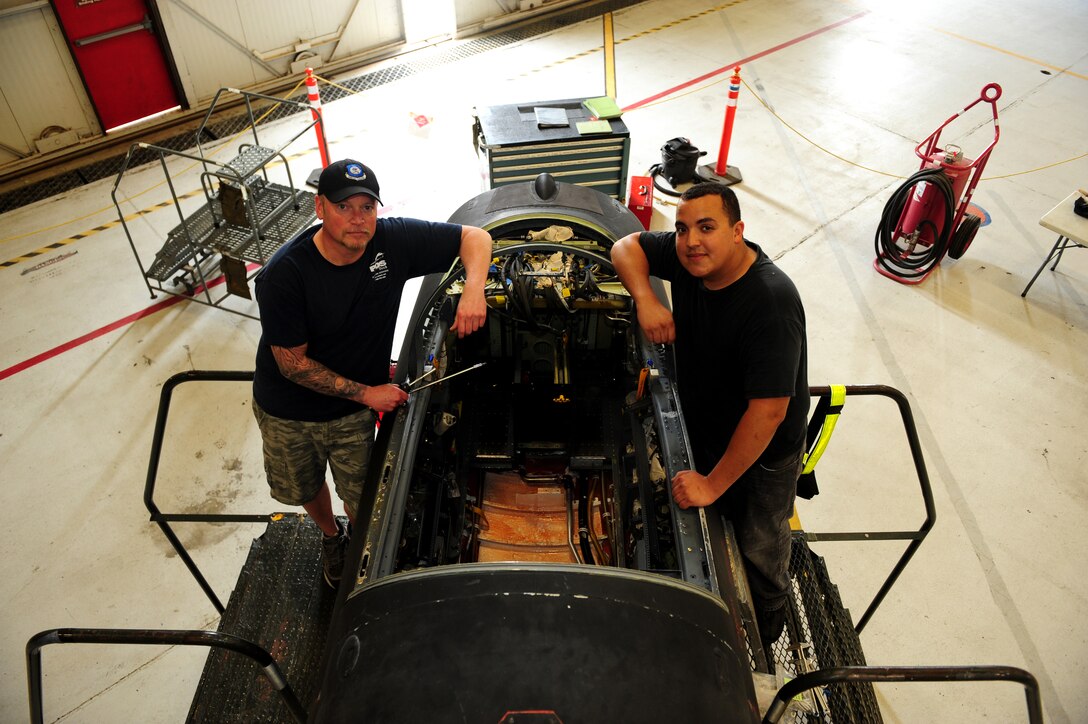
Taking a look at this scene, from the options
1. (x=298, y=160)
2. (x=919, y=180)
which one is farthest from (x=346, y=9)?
(x=919, y=180)

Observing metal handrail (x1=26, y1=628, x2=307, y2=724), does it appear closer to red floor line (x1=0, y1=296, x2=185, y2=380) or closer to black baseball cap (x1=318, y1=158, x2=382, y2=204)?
black baseball cap (x1=318, y1=158, x2=382, y2=204)

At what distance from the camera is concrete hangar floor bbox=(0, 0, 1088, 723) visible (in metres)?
3.79

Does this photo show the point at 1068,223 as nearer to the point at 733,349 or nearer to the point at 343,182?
the point at 733,349

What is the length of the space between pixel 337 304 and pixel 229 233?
Result: 3602 mm

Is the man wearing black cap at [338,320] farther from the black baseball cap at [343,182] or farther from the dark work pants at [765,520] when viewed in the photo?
the dark work pants at [765,520]

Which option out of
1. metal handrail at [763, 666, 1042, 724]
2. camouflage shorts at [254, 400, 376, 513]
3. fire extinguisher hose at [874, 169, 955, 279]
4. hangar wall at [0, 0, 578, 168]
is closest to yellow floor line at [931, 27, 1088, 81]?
fire extinguisher hose at [874, 169, 955, 279]

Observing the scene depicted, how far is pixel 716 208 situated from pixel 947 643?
2.90 meters

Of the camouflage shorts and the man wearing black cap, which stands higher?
the man wearing black cap

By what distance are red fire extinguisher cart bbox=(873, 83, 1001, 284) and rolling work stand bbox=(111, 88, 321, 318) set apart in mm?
4940

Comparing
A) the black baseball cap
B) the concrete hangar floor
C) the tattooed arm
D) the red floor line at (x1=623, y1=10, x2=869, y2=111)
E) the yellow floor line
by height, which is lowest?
the concrete hangar floor

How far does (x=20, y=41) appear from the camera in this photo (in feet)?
22.4

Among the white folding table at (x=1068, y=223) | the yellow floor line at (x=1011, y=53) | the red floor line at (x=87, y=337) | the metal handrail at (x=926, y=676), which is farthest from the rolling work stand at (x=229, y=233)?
the yellow floor line at (x=1011, y=53)

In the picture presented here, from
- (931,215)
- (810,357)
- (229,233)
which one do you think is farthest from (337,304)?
(931,215)

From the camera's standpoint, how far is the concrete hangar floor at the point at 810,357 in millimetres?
3793
